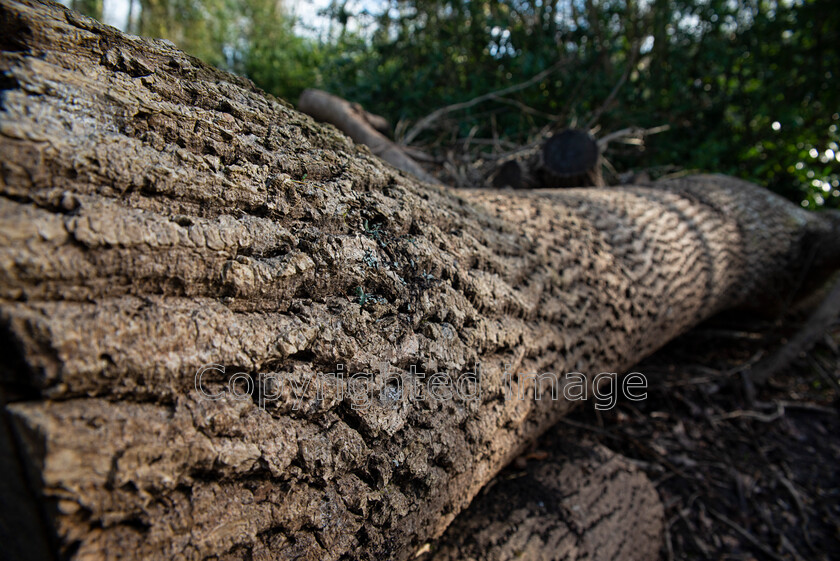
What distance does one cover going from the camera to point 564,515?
1555 mm

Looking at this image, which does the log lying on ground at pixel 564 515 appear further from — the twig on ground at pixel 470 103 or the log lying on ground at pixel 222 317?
the twig on ground at pixel 470 103

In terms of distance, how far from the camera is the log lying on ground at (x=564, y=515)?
140 centimetres

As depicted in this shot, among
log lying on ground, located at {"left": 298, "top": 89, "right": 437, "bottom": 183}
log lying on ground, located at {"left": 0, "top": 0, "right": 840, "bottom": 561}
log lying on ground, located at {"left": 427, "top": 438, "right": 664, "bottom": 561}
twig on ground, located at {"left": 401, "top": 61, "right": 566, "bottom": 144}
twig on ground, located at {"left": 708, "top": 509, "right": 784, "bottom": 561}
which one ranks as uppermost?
twig on ground, located at {"left": 401, "top": 61, "right": 566, "bottom": 144}

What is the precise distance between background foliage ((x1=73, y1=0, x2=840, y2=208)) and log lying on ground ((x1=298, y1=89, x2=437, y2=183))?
3.69 feet

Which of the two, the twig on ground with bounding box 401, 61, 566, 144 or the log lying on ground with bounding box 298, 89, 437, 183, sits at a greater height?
→ the twig on ground with bounding box 401, 61, 566, 144

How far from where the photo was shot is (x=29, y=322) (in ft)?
1.90

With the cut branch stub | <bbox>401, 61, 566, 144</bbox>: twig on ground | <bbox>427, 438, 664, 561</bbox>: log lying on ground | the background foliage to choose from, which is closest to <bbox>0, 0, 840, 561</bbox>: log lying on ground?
<bbox>427, 438, 664, 561</bbox>: log lying on ground

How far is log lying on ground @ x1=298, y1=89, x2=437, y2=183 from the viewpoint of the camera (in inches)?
141

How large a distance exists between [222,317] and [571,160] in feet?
10.4

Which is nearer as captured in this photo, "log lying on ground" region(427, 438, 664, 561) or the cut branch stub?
"log lying on ground" region(427, 438, 664, 561)

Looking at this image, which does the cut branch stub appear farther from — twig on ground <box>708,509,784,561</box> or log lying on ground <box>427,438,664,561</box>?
twig on ground <box>708,509,784,561</box>

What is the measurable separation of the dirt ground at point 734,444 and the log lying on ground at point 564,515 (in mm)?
262

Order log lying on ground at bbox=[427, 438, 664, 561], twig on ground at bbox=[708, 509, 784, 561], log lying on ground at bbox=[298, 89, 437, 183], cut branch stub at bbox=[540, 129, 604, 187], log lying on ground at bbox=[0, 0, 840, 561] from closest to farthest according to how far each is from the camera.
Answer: log lying on ground at bbox=[0, 0, 840, 561] < log lying on ground at bbox=[427, 438, 664, 561] < twig on ground at bbox=[708, 509, 784, 561] < cut branch stub at bbox=[540, 129, 604, 187] < log lying on ground at bbox=[298, 89, 437, 183]

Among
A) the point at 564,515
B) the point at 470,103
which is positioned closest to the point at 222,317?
the point at 564,515
